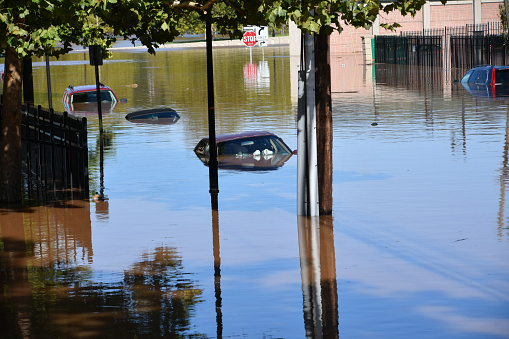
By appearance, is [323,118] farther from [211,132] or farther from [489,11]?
[489,11]

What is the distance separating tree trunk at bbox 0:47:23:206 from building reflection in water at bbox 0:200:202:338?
1.78 m

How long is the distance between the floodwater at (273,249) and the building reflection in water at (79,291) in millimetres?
29

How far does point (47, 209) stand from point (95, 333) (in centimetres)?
732

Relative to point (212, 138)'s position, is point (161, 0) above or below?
above

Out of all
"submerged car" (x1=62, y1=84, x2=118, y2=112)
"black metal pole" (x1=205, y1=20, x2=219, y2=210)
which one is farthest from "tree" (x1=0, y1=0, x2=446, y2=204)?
"submerged car" (x1=62, y1=84, x2=118, y2=112)

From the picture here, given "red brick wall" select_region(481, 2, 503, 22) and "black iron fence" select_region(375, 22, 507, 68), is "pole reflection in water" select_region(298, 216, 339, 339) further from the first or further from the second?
"red brick wall" select_region(481, 2, 503, 22)

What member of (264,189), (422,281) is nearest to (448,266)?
(422,281)

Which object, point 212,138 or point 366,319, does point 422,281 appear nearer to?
point 366,319

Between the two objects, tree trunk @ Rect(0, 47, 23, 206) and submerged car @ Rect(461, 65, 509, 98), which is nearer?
tree trunk @ Rect(0, 47, 23, 206)

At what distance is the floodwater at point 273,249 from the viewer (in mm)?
8734

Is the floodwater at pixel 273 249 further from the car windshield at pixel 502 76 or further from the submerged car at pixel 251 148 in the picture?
the car windshield at pixel 502 76

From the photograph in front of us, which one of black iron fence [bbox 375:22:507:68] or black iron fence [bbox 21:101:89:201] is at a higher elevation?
black iron fence [bbox 375:22:507:68]

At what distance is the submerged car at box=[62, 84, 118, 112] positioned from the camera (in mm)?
36000

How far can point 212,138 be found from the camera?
16.5 metres
